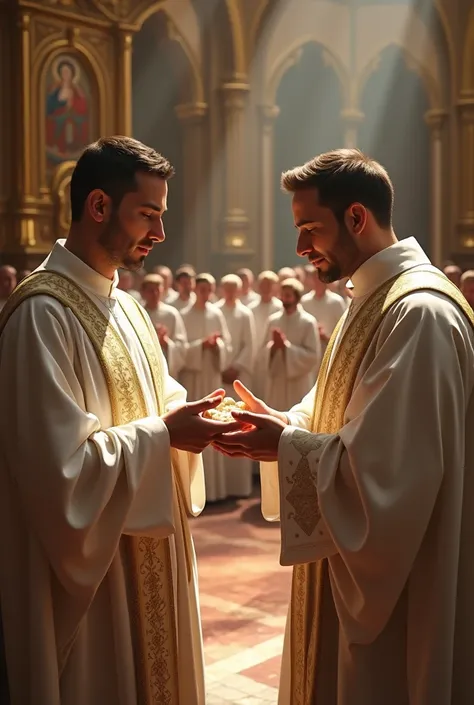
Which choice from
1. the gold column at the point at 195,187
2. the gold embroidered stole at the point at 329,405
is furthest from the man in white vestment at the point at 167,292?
the gold embroidered stole at the point at 329,405

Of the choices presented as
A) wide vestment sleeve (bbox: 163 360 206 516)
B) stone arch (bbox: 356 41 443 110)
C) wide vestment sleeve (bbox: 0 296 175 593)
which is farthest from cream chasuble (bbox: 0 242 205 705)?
stone arch (bbox: 356 41 443 110)

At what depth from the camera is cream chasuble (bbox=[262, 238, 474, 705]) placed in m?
2.76

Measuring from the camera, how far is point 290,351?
9172 millimetres

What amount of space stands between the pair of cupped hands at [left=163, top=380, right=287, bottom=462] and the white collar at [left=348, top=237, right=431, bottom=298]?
0.54 meters

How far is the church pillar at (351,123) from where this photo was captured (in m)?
16.3

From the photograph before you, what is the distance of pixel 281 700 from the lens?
3.42m

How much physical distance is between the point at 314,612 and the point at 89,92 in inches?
400

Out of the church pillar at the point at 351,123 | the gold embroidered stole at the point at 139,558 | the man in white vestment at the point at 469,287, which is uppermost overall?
the church pillar at the point at 351,123

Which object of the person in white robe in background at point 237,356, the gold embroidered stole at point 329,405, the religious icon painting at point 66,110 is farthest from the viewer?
the religious icon painting at point 66,110

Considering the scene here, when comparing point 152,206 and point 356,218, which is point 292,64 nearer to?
point 152,206

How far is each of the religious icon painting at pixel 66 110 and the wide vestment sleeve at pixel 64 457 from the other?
916 cm

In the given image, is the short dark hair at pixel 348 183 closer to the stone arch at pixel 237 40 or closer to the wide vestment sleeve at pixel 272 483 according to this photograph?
the wide vestment sleeve at pixel 272 483

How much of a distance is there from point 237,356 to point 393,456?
686 centimetres

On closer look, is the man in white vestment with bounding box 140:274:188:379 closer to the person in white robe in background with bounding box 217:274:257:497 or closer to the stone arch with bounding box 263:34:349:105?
the person in white robe in background with bounding box 217:274:257:497
